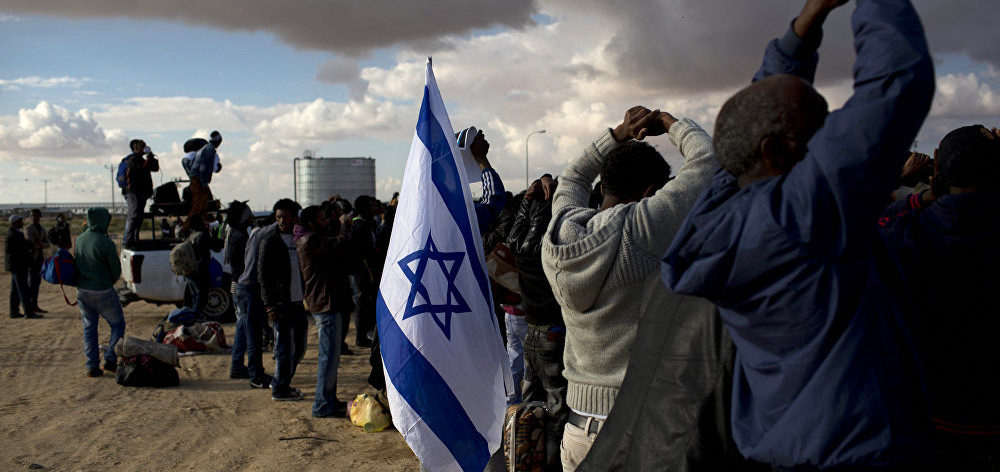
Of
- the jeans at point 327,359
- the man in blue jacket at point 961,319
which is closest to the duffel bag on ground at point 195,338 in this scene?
the jeans at point 327,359

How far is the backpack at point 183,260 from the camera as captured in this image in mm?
11734

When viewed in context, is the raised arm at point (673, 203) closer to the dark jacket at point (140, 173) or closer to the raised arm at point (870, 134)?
the raised arm at point (870, 134)

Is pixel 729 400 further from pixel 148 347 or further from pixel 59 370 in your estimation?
pixel 59 370

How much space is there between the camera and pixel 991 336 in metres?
2.40

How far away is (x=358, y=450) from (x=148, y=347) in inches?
167

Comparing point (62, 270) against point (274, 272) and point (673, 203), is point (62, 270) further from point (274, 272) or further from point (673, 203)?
point (673, 203)

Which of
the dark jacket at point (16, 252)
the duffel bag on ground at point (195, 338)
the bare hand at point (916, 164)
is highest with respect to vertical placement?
the bare hand at point (916, 164)

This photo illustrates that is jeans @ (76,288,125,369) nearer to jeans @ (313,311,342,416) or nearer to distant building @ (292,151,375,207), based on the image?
jeans @ (313,311,342,416)

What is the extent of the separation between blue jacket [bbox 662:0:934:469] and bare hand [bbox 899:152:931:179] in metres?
1.79

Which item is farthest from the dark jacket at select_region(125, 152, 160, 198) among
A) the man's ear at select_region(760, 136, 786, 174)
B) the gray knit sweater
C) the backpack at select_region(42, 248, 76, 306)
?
the man's ear at select_region(760, 136, 786, 174)

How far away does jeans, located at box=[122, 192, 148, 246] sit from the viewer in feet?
47.9

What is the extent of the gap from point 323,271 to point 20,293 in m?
10.8

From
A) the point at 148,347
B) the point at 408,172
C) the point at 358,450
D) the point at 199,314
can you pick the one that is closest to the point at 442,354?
the point at 408,172

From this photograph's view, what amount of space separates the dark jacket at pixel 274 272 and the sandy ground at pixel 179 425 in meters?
1.23
